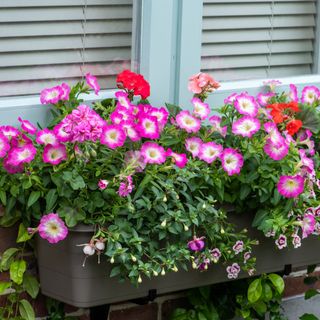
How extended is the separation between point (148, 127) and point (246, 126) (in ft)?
0.91

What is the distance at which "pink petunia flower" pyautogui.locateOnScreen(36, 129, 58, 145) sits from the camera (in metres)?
2.35

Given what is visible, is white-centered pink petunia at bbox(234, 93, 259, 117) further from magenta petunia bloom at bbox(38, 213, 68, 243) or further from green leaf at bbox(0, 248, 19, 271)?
green leaf at bbox(0, 248, 19, 271)

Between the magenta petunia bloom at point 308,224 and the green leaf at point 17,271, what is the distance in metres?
0.74

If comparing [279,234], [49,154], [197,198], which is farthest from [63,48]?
[279,234]

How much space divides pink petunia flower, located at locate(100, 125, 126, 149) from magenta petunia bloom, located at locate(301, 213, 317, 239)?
555 mm

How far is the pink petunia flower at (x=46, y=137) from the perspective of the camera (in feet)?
7.72

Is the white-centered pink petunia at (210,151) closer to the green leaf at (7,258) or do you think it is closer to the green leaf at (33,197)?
→ the green leaf at (33,197)

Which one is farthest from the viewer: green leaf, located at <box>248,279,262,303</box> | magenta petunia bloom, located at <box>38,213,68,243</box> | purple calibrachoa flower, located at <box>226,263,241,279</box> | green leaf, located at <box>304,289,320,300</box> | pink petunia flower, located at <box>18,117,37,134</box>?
green leaf, located at <box>304,289,320,300</box>

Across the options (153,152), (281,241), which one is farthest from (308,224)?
(153,152)

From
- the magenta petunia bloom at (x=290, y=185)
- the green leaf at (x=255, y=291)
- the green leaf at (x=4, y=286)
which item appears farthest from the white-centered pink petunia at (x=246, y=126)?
the green leaf at (x=4, y=286)

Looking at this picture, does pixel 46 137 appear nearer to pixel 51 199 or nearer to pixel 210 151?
pixel 51 199

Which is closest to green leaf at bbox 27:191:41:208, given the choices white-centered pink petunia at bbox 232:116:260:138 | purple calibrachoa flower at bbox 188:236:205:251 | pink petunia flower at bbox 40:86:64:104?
pink petunia flower at bbox 40:86:64:104

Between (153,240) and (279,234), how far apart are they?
354 mm

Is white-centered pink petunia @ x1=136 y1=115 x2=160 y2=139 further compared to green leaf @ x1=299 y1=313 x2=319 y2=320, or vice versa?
green leaf @ x1=299 y1=313 x2=319 y2=320
